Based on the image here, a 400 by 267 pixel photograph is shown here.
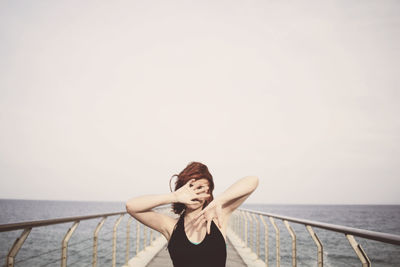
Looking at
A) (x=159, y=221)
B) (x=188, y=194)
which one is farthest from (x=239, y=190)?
(x=159, y=221)

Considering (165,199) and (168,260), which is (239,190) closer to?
(165,199)

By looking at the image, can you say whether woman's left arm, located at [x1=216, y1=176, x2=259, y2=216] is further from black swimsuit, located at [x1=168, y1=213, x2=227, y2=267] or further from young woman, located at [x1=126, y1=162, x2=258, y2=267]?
black swimsuit, located at [x1=168, y1=213, x2=227, y2=267]

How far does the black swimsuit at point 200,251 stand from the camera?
126 centimetres

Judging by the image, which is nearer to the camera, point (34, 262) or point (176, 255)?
point (176, 255)

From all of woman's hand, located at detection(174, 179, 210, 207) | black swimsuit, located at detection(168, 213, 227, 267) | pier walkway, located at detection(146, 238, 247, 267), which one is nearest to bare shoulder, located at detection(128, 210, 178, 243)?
black swimsuit, located at detection(168, 213, 227, 267)

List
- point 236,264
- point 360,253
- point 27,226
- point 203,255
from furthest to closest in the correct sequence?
point 236,264
point 27,226
point 360,253
point 203,255

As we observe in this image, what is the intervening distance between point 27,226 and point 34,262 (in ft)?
54.3

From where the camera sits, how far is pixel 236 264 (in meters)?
5.30

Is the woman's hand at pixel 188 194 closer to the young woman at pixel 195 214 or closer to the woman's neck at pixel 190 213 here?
the young woman at pixel 195 214

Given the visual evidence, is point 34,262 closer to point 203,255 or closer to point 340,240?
point 203,255

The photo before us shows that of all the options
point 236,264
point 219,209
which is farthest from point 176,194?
point 236,264

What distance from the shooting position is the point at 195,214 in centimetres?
140

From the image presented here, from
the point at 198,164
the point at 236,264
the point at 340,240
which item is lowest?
the point at 340,240

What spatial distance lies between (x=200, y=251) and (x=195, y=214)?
182mm
